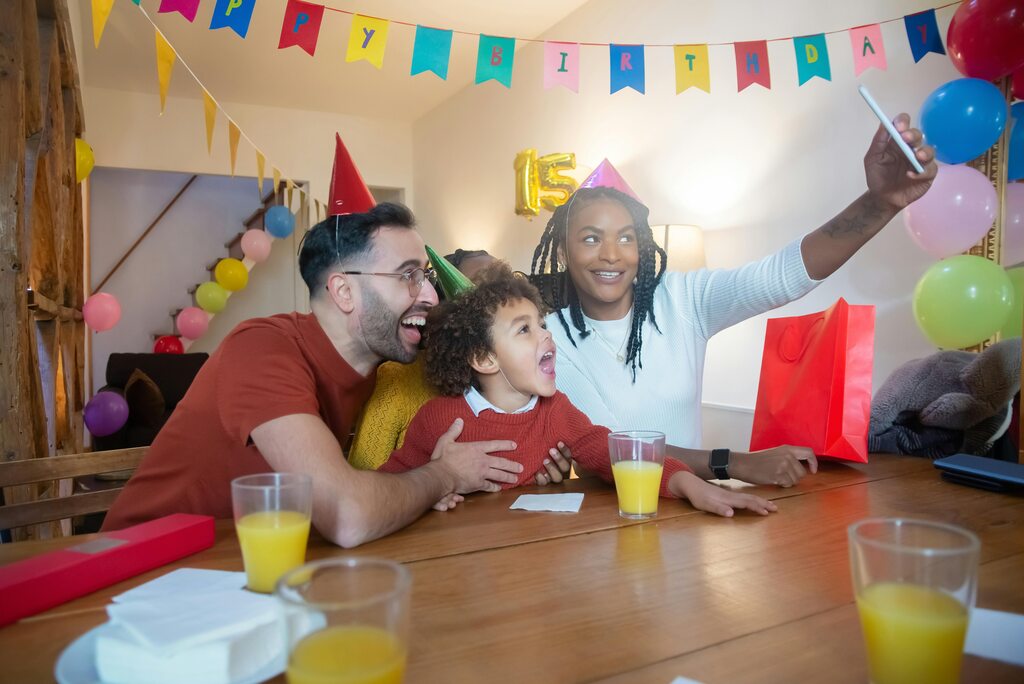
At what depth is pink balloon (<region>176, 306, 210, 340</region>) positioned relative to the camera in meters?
7.29

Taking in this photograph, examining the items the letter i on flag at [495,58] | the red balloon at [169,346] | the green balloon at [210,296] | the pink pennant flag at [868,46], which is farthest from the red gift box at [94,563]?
the green balloon at [210,296]

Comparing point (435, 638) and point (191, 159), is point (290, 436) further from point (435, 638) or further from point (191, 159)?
point (191, 159)

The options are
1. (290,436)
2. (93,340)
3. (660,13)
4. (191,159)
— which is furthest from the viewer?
(93,340)

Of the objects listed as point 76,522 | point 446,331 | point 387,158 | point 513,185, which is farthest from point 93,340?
point 446,331

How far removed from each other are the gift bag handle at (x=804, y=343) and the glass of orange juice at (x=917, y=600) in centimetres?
116

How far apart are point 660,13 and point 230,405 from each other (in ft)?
13.1

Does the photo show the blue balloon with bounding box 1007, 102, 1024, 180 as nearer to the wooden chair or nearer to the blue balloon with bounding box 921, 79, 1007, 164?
the blue balloon with bounding box 921, 79, 1007, 164

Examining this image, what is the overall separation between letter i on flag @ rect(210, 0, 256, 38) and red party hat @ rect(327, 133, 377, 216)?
1091 mm

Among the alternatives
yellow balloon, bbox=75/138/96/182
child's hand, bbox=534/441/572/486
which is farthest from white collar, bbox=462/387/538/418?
yellow balloon, bbox=75/138/96/182

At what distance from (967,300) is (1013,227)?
0.50 m

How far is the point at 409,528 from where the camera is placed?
1.15m

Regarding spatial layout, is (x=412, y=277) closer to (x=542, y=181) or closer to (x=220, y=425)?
(x=220, y=425)

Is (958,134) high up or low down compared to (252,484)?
up

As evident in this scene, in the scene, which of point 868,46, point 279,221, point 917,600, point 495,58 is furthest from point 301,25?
point 279,221
